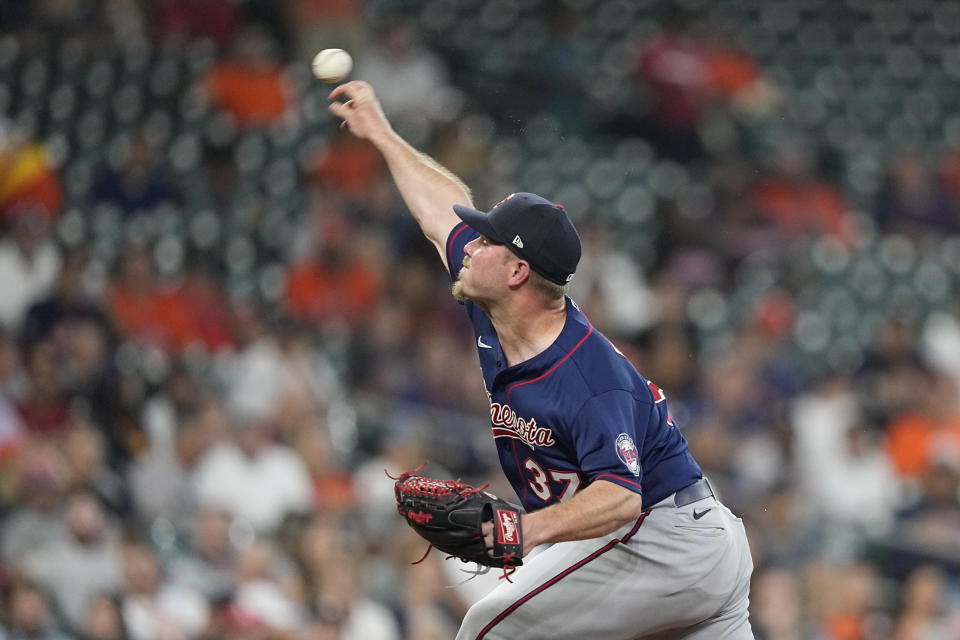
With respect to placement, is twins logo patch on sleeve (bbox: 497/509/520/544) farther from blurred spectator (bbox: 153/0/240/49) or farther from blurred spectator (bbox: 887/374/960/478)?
blurred spectator (bbox: 153/0/240/49)

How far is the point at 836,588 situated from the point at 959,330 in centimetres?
345

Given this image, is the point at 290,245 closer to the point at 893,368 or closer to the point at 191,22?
the point at 191,22

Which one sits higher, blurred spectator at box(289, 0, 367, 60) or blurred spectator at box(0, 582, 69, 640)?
blurred spectator at box(289, 0, 367, 60)

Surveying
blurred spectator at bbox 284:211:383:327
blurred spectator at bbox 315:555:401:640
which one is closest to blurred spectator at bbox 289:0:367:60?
blurred spectator at bbox 284:211:383:327

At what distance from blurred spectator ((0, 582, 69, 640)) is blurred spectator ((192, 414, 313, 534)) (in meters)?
1.18

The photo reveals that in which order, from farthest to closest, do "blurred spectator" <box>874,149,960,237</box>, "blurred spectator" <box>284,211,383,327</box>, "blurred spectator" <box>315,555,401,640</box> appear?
"blurred spectator" <box>874,149,960,237</box>
"blurred spectator" <box>284,211,383,327</box>
"blurred spectator" <box>315,555,401,640</box>

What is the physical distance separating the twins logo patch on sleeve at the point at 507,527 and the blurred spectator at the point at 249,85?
20.9ft

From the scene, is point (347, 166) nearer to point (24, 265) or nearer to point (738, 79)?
point (24, 265)

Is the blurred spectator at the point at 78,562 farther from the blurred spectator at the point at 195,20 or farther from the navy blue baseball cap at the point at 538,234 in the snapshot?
the blurred spectator at the point at 195,20

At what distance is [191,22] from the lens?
952 centimetres

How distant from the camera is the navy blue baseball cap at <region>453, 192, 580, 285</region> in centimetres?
356

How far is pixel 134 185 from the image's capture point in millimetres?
8531

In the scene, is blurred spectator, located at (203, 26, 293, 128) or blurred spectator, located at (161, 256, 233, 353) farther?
blurred spectator, located at (203, 26, 293, 128)

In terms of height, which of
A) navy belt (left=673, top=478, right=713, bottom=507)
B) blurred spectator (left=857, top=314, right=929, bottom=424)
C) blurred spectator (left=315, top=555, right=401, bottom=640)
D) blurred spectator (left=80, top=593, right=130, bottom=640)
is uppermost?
navy belt (left=673, top=478, right=713, bottom=507)
